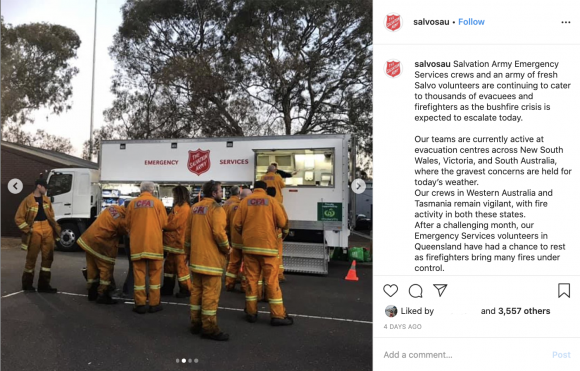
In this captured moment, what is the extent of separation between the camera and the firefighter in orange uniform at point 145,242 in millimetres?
5457

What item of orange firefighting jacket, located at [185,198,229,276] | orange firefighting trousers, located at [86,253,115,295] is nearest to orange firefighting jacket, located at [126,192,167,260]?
orange firefighting trousers, located at [86,253,115,295]

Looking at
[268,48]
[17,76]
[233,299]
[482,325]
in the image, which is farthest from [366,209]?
[482,325]

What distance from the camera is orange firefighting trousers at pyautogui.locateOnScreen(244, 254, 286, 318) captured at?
5105 millimetres

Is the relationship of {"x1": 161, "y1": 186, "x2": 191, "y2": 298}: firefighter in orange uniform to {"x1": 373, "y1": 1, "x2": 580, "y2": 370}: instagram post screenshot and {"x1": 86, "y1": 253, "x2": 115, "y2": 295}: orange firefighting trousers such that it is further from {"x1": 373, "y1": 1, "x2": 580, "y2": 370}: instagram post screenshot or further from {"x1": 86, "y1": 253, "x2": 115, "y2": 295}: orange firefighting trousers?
{"x1": 373, "y1": 1, "x2": 580, "y2": 370}: instagram post screenshot

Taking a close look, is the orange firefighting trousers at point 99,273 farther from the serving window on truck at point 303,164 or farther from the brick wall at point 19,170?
the brick wall at point 19,170

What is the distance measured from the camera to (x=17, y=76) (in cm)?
1812

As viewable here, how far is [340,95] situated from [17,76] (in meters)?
14.7

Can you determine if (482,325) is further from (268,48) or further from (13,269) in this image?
(268,48)

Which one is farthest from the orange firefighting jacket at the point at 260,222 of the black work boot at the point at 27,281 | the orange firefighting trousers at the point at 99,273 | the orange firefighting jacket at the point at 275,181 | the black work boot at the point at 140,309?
the black work boot at the point at 27,281

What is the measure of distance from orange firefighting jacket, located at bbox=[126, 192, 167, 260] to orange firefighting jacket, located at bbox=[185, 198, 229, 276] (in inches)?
43.3

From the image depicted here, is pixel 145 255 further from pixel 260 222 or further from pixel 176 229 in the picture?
pixel 260 222

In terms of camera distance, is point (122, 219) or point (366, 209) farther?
point (366, 209)

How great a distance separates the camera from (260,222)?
5203mm

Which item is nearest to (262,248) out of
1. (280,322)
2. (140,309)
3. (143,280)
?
(280,322)
